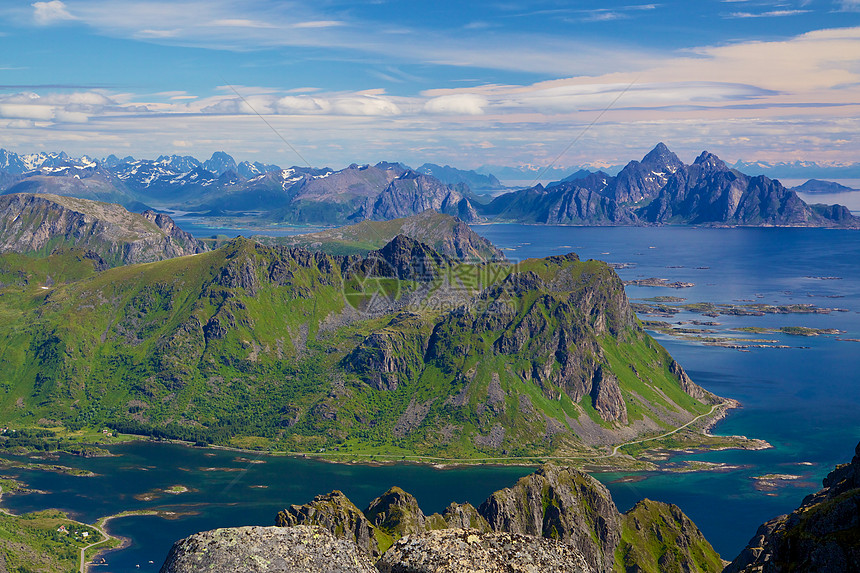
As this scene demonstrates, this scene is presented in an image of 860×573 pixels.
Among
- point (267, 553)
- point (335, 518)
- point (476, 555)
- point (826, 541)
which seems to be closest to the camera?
point (267, 553)

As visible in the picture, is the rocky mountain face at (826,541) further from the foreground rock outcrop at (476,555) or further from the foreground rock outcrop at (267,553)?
the foreground rock outcrop at (267,553)

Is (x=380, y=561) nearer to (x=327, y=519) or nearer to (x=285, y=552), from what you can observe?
(x=285, y=552)

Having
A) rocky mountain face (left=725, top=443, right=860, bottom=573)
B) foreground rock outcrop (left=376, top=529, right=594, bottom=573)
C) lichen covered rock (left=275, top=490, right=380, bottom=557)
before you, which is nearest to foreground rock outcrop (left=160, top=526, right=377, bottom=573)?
foreground rock outcrop (left=376, top=529, right=594, bottom=573)

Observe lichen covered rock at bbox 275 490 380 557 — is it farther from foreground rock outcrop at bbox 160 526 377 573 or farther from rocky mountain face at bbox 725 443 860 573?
foreground rock outcrop at bbox 160 526 377 573

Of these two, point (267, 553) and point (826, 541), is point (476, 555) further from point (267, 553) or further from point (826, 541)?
point (826, 541)

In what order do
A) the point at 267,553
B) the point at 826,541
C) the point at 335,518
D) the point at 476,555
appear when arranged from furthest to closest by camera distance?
the point at 335,518
the point at 826,541
the point at 476,555
the point at 267,553

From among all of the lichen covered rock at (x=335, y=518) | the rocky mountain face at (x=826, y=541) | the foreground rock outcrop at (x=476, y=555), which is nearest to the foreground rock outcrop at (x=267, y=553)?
the foreground rock outcrop at (x=476, y=555)

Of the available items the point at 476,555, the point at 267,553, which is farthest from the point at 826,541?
the point at 267,553

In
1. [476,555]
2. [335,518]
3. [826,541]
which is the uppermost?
[476,555]

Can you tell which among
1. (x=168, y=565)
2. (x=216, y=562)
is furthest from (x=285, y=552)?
(x=168, y=565)
